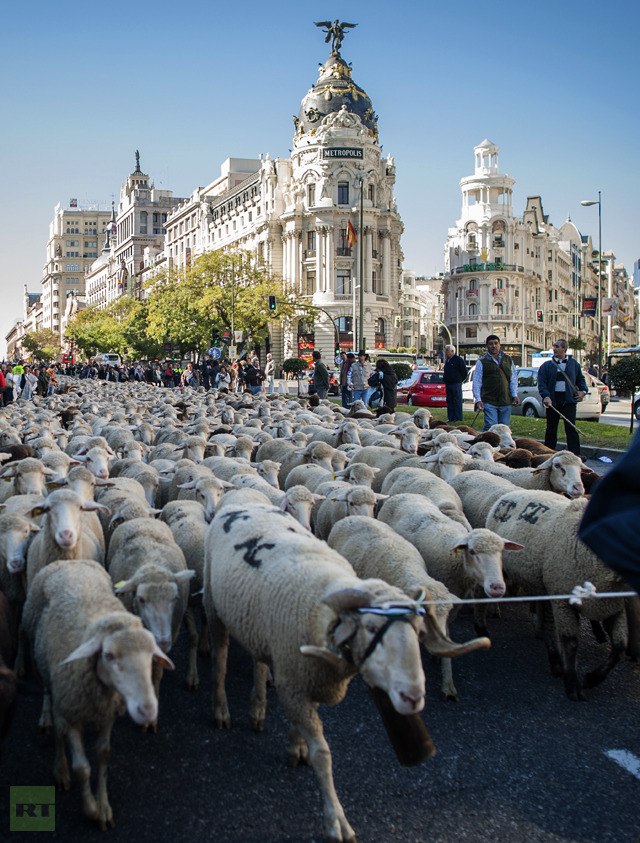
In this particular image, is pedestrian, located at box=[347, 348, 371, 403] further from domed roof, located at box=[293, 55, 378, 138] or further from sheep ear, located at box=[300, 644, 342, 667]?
domed roof, located at box=[293, 55, 378, 138]

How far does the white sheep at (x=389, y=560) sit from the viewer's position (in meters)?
4.30

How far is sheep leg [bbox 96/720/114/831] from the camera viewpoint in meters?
3.32

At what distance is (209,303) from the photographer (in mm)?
54219

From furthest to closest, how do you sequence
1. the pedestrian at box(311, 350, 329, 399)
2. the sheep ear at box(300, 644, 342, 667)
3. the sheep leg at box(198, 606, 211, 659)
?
the pedestrian at box(311, 350, 329, 399), the sheep leg at box(198, 606, 211, 659), the sheep ear at box(300, 644, 342, 667)

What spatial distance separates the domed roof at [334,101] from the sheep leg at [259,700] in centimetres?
7106

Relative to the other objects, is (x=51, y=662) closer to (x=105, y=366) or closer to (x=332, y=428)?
(x=332, y=428)

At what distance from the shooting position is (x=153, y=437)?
1233 cm

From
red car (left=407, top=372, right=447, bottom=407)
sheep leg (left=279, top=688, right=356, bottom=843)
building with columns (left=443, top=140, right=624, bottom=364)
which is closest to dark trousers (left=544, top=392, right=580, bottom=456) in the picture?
sheep leg (left=279, top=688, right=356, bottom=843)

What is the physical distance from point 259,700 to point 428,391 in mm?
23327

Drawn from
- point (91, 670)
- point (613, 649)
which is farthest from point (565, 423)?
A: point (91, 670)

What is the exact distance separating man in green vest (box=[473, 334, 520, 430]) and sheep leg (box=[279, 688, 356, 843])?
32.0 feet

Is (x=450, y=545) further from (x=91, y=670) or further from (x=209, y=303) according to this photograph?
(x=209, y=303)

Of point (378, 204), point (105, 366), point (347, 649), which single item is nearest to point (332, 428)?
point (347, 649)

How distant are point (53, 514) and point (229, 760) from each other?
80.2 inches
